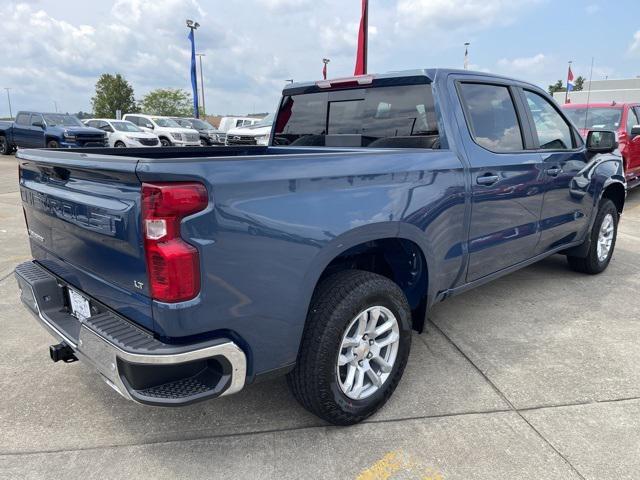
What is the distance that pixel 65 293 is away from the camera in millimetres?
2584

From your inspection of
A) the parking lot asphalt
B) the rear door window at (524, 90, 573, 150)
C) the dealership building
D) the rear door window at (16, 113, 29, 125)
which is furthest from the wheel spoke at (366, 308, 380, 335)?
the rear door window at (16, 113, 29, 125)

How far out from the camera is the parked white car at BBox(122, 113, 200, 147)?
70.4 feet

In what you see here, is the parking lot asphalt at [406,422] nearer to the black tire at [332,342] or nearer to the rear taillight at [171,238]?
the black tire at [332,342]

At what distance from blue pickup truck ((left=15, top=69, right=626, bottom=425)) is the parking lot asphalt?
267 mm

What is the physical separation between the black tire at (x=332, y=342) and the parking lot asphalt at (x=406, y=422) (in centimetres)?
15

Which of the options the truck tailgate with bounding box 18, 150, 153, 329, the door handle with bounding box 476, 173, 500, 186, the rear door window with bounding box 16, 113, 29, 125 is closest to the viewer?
the truck tailgate with bounding box 18, 150, 153, 329

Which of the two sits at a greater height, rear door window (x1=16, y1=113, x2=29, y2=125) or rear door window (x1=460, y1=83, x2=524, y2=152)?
rear door window (x1=16, y1=113, x2=29, y2=125)

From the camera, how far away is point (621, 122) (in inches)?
352

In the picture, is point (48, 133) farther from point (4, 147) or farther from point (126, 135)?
point (4, 147)

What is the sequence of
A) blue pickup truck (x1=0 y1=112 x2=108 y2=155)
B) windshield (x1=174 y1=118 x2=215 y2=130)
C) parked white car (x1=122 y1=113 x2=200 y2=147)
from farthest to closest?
windshield (x1=174 y1=118 x2=215 y2=130) < parked white car (x1=122 y1=113 x2=200 y2=147) < blue pickup truck (x1=0 y1=112 x2=108 y2=155)

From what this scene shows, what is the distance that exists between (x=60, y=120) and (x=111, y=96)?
4045cm

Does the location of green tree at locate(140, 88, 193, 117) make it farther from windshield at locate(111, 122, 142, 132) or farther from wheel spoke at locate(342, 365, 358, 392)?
wheel spoke at locate(342, 365, 358, 392)

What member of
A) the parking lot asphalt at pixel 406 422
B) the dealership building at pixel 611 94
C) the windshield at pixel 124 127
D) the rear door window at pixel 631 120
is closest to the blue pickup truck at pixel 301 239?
the parking lot asphalt at pixel 406 422

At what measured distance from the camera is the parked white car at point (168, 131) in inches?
845
